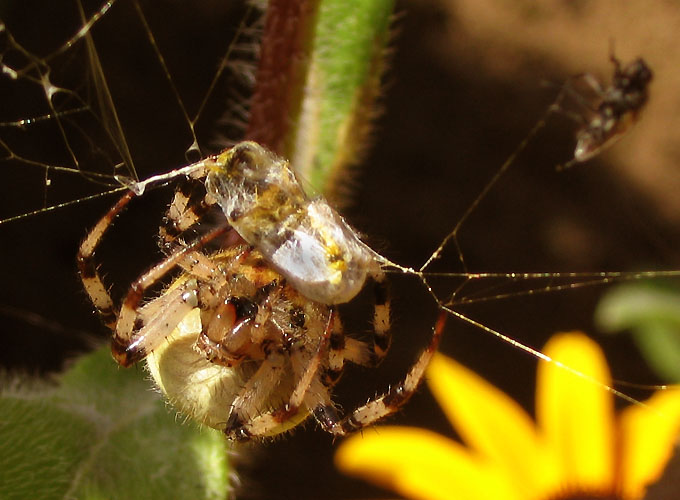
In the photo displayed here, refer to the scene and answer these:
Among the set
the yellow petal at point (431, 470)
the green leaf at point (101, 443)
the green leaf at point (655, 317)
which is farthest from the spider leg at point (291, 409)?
the green leaf at point (655, 317)

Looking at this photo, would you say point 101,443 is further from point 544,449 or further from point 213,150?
point 213,150

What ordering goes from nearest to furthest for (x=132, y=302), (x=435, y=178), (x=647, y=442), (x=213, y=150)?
1. (x=132, y=302)
2. (x=647, y=442)
3. (x=213, y=150)
4. (x=435, y=178)

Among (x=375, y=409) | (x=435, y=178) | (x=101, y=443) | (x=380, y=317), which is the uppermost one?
(x=380, y=317)

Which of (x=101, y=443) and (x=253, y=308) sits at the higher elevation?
(x=253, y=308)

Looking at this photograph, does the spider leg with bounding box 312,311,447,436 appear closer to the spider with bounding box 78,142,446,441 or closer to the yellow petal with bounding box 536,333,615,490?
the spider with bounding box 78,142,446,441

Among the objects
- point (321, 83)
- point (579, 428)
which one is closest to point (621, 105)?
point (579, 428)

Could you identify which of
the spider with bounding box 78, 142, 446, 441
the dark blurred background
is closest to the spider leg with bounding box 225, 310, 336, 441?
the spider with bounding box 78, 142, 446, 441

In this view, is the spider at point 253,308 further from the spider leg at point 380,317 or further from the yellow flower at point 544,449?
the yellow flower at point 544,449

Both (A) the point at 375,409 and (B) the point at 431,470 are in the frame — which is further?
(B) the point at 431,470

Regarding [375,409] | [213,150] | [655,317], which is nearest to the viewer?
[375,409]
